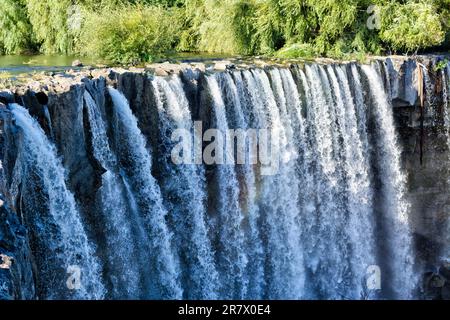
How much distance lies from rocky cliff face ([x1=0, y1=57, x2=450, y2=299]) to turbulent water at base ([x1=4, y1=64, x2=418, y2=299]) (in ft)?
0.72

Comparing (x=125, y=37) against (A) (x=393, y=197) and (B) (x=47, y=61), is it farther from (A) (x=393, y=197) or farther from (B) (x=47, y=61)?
(A) (x=393, y=197)

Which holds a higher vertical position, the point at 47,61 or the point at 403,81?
the point at 47,61

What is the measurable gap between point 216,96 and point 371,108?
445 centimetres

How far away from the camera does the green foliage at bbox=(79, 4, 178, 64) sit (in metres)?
16.1

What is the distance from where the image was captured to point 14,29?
20828mm

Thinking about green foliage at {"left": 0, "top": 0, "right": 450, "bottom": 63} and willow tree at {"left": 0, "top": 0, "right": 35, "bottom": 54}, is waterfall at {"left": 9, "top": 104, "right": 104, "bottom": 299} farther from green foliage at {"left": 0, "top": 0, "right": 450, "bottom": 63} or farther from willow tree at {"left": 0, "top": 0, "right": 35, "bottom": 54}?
willow tree at {"left": 0, "top": 0, "right": 35, "bottom": 54}

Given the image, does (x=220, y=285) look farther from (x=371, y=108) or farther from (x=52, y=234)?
(x=371, y=108)

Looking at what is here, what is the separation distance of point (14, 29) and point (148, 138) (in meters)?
10.5

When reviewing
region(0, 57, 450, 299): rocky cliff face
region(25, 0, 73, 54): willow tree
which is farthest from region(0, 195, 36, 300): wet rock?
region(25, 0, 73, 54): willow tree

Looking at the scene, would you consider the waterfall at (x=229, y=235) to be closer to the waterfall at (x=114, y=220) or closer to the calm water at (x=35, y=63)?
the waterfall at (x=114, y=220)

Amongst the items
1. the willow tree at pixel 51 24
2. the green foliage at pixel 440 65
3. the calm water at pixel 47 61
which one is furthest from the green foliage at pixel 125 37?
the green foliage at pixel 440 65

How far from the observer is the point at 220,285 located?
44.3 ft

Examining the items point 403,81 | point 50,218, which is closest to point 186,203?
point 50,218
